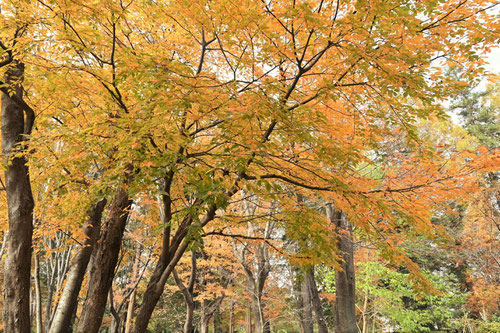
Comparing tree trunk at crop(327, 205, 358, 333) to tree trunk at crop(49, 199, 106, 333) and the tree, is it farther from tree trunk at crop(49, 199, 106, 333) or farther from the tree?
the tree

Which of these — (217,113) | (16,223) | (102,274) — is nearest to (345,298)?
(102,274)

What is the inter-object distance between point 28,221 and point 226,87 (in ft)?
10.3

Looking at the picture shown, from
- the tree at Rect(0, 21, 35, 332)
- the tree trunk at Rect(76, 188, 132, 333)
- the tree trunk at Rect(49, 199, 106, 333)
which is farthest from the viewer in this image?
the tree trunk at Rect(49, 199, 106, 333)

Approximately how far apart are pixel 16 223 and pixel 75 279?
219cm

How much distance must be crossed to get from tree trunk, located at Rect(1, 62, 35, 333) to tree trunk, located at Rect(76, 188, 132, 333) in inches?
26.8

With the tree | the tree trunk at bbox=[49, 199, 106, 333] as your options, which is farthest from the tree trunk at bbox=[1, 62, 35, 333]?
the tree trunk at bbox=[49, 199, 106, 333]

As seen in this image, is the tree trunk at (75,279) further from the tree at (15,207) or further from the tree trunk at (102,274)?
the tree at (15,207)

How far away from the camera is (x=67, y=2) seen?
9.34 feet

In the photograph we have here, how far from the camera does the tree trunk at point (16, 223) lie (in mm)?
3516

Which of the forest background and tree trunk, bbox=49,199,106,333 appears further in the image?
tree trunk, bbox=49,199,106,333

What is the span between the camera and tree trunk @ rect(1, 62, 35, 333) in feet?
11.5

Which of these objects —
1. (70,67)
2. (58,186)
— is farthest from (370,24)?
(58,186)

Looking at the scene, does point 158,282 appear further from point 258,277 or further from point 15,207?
point 258,277

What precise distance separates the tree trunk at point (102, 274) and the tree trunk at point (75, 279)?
1361 millimetres
